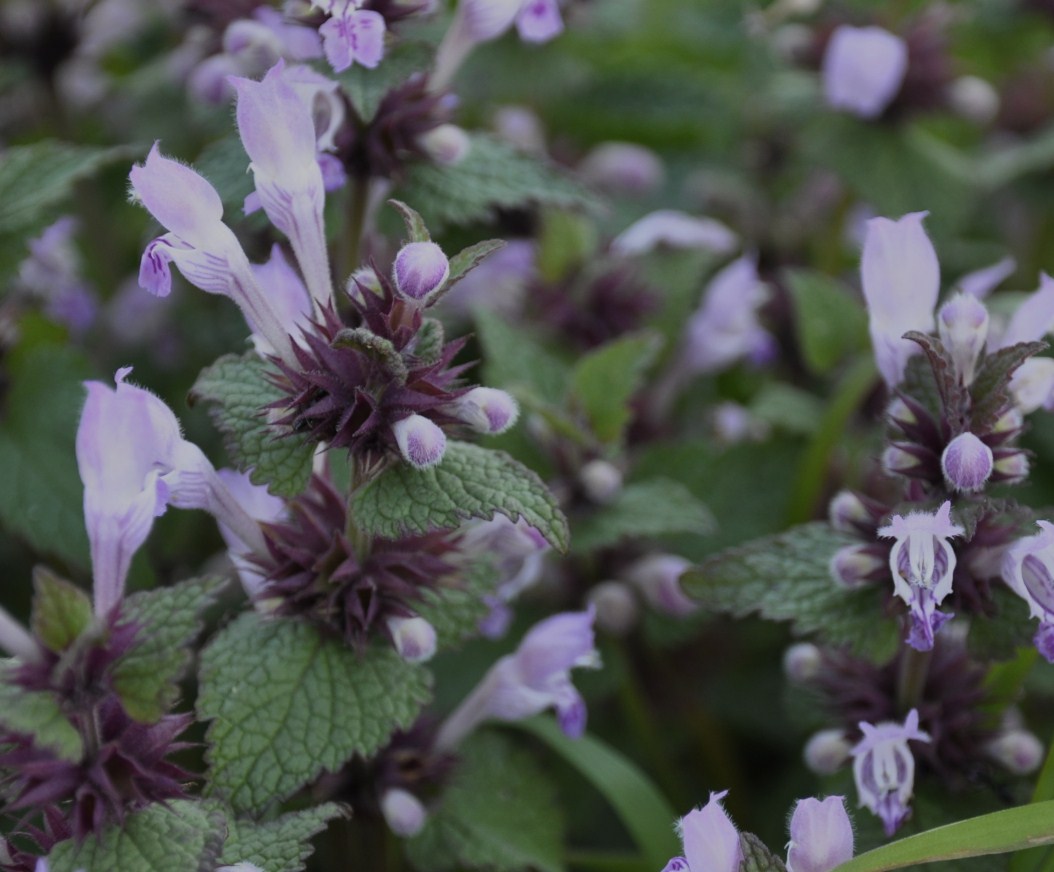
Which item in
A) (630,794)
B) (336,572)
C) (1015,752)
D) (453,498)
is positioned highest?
(453,498)

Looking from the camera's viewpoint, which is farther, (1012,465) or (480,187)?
(480,187)

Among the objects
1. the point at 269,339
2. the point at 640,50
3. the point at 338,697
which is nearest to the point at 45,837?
the point at 338,697

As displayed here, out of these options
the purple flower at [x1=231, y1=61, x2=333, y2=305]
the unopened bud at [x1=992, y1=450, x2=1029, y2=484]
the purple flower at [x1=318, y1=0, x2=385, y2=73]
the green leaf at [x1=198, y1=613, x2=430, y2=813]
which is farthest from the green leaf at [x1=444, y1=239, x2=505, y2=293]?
the unopened bud at [x1=992, y1=450, x2=1029, y2=484]

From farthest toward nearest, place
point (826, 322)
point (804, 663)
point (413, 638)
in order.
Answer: point (826, 322) < point (804, 663) < point (413, 638)

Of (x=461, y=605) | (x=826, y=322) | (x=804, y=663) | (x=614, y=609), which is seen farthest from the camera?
(x=826, y=322)

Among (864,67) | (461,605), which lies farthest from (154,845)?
(864,67)

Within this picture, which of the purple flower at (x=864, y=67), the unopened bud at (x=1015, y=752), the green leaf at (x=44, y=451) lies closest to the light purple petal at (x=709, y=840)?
the unopened bud at (x=1015, y=752)

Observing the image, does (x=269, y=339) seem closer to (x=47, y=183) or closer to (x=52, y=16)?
(x=47, y=183)

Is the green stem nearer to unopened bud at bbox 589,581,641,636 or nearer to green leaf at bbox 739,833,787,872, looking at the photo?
green leaf at bbox 739,833,787,872

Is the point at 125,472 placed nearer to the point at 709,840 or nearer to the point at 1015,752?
the point at 709,840
